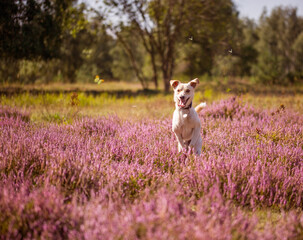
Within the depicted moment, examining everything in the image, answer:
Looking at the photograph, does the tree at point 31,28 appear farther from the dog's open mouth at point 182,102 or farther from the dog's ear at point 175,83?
the dog's open mouth at point 182,102

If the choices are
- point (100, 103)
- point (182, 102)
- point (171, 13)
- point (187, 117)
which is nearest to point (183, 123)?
point (187, 117)

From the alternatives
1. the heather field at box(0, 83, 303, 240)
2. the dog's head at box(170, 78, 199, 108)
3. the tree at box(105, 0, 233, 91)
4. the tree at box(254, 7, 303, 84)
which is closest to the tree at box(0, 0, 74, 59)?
the tree at box(105, 0, 233, 91)

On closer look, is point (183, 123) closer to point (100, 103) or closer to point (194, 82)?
point (194, 82)

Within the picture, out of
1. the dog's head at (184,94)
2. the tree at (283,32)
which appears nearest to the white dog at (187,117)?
the dog's head at (184,94)

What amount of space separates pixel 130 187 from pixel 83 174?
0.49 metres

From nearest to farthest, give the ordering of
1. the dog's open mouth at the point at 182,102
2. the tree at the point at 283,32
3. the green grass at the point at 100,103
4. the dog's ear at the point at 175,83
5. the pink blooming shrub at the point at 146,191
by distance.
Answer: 1. the pink blooming shrub at the point at 146,191
2. the dog's open mouth at the point at 182,102
3. the dog's ear at the point at 175,83
4. the green grass at the point at 100,103
5. the tree at the point at 283,32

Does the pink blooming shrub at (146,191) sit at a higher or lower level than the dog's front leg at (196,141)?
lower

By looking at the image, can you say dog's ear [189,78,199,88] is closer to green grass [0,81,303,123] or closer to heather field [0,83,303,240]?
heather field [0,83,303,240]

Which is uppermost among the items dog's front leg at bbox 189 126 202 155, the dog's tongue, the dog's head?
the dog's head

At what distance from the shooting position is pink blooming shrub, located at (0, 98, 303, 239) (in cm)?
157

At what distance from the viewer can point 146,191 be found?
1894 millimetres

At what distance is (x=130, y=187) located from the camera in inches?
93.0

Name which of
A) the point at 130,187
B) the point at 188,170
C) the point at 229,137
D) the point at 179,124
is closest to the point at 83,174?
the point at 130,187

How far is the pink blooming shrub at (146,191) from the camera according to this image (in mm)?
1566
